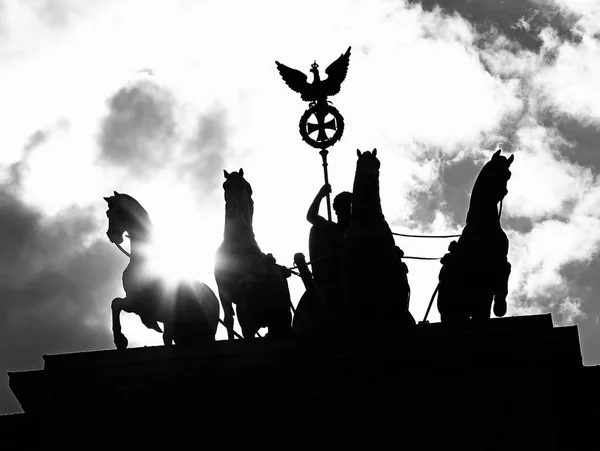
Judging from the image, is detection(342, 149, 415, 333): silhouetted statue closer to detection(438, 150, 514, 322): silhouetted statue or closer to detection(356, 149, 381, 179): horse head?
detection(356, 149, 381, 179): horse head

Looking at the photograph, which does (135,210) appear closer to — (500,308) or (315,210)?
(315,210)

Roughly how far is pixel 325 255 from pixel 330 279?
34 cm

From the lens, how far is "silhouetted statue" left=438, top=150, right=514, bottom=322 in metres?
21.4

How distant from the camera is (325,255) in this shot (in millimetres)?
22781

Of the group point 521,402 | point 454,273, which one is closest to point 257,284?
point 454,273

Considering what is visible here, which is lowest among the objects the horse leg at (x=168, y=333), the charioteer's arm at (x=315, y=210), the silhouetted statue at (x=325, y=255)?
the horse leg at (x=168, y=333)

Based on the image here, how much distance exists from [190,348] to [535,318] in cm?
406

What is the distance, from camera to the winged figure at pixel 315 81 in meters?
25.7

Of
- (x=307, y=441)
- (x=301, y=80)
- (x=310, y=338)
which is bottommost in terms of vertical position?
(x=307, y=441)

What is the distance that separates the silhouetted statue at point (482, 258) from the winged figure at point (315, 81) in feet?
15.1

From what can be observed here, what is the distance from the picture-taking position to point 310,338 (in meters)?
20.4

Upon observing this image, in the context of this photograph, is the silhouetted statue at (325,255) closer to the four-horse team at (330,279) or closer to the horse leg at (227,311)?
the four-horse team at (330,279)

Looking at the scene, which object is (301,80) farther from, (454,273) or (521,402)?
(521,402)

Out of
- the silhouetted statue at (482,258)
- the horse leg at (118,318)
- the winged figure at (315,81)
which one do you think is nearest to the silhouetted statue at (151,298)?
the horse leg at (118,318)
